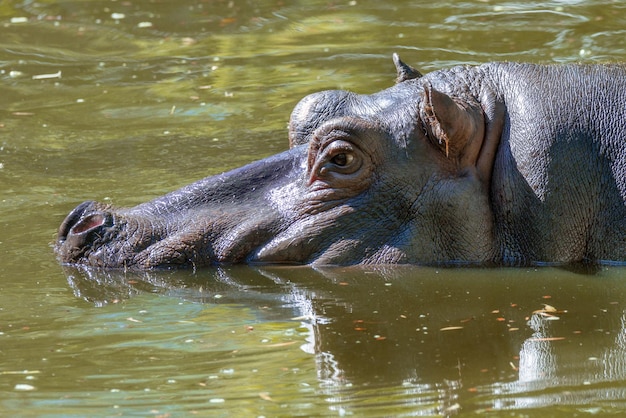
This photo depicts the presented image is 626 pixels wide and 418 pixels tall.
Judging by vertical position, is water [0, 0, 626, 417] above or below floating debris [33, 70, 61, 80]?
below

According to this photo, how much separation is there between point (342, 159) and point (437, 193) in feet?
2.17

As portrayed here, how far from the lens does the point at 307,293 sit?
7.55m

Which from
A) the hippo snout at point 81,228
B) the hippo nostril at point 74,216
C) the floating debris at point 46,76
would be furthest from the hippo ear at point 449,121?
the floating debris at point 46,76

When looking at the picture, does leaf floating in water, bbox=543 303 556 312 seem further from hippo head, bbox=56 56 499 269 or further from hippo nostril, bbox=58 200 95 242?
hippo nostril, bbox=58 200 95 242

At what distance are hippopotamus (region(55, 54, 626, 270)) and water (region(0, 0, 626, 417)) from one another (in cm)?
16

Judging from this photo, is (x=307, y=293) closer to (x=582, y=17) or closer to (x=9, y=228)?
(x=9, y=228)

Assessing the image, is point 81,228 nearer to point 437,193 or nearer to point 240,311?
point 240,311

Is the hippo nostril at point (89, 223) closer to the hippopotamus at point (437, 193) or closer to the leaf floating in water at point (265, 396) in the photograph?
the hippopotamus at point (437, 193)

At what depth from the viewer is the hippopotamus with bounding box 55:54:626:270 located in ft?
25.2

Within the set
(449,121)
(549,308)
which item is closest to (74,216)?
(449,121)

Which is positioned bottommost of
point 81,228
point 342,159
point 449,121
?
point 81,228

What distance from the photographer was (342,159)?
7844 mm

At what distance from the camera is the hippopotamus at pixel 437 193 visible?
25.2 ft

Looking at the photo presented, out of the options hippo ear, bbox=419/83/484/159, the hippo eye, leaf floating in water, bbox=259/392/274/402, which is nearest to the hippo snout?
the hippo eye
